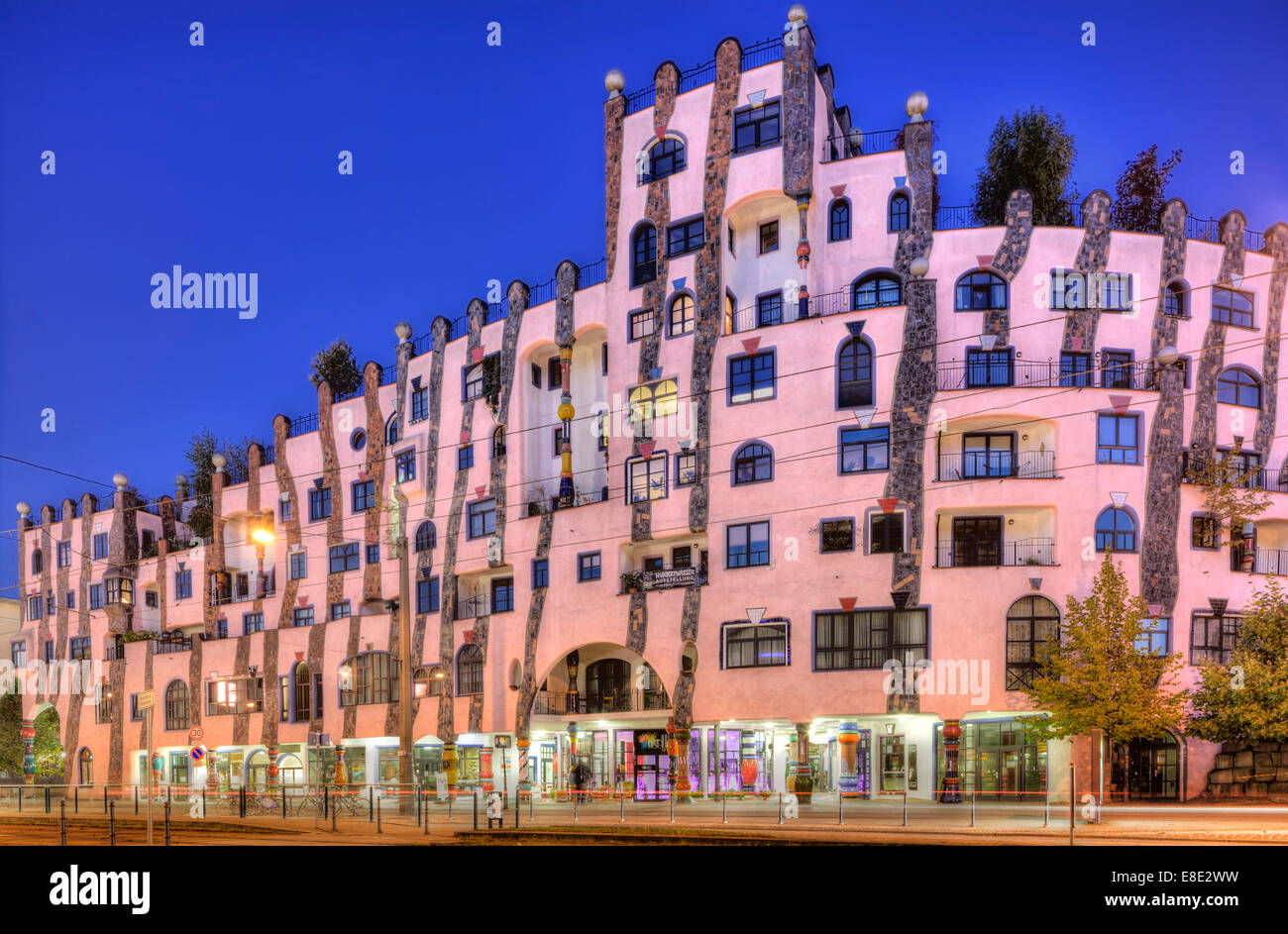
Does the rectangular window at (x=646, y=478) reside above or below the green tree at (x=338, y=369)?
below

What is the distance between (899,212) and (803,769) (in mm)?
21979

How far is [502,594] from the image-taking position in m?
53.0

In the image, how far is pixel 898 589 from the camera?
1598 inches

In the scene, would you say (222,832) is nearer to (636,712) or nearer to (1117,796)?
(636,712)

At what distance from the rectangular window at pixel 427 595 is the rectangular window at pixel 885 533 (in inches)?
934

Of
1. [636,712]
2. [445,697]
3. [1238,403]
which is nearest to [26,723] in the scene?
[445,697]

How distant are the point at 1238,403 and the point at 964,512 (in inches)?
496

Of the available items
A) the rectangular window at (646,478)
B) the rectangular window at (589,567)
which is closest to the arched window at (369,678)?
the rectangular window at (589,567)

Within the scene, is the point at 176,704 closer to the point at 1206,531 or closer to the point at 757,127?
the point at 757,127

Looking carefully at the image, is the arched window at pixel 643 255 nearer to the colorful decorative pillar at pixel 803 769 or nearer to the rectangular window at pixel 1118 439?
the rectangular window at pixel 1118 439

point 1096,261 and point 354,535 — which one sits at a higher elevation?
point 1096,261

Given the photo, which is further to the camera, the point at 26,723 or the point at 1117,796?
the point at 26,723

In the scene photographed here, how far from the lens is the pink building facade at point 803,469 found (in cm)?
4069
